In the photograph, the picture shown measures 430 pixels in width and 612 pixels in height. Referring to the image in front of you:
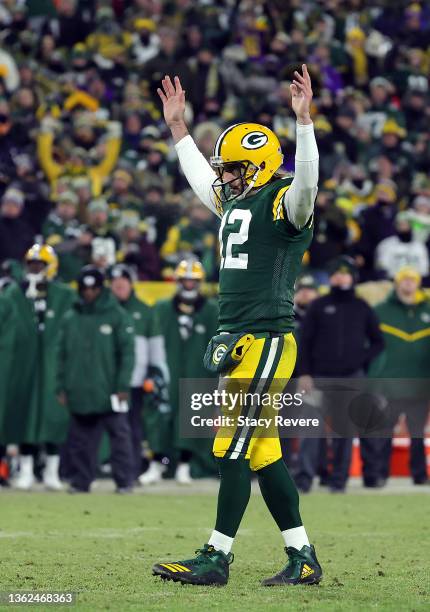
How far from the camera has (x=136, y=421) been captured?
1455cm

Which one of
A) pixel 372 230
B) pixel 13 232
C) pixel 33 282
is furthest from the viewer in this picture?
pixel 372 230

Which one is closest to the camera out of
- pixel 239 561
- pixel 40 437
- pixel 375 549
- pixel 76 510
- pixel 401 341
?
pixel 239 561

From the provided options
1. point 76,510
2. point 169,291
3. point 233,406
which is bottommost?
point 76,510

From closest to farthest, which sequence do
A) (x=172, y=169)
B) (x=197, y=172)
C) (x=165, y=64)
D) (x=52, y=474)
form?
(x=197, y=172) < (x=52, y=474) < (x=172, y=169) < (x=165, y=64)

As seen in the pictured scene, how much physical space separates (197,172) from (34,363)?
653cm

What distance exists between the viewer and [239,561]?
26.8 ft

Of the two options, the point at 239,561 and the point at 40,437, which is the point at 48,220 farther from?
the point at 239,561

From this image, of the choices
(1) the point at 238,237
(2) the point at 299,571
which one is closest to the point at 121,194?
(1) the point at 238,237

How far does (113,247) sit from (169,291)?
739 mm

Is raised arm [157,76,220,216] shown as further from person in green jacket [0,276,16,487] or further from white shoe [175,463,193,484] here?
white shoe [175,463,193,484]

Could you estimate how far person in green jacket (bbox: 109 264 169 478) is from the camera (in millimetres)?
14547

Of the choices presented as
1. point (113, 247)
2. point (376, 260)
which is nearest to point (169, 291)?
point (113, 247)

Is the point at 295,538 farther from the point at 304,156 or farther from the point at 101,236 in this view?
the point at 101,236

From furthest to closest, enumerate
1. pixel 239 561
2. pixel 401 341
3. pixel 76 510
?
pixel 401 341 < pixel 76 510 < pixel 239 561
